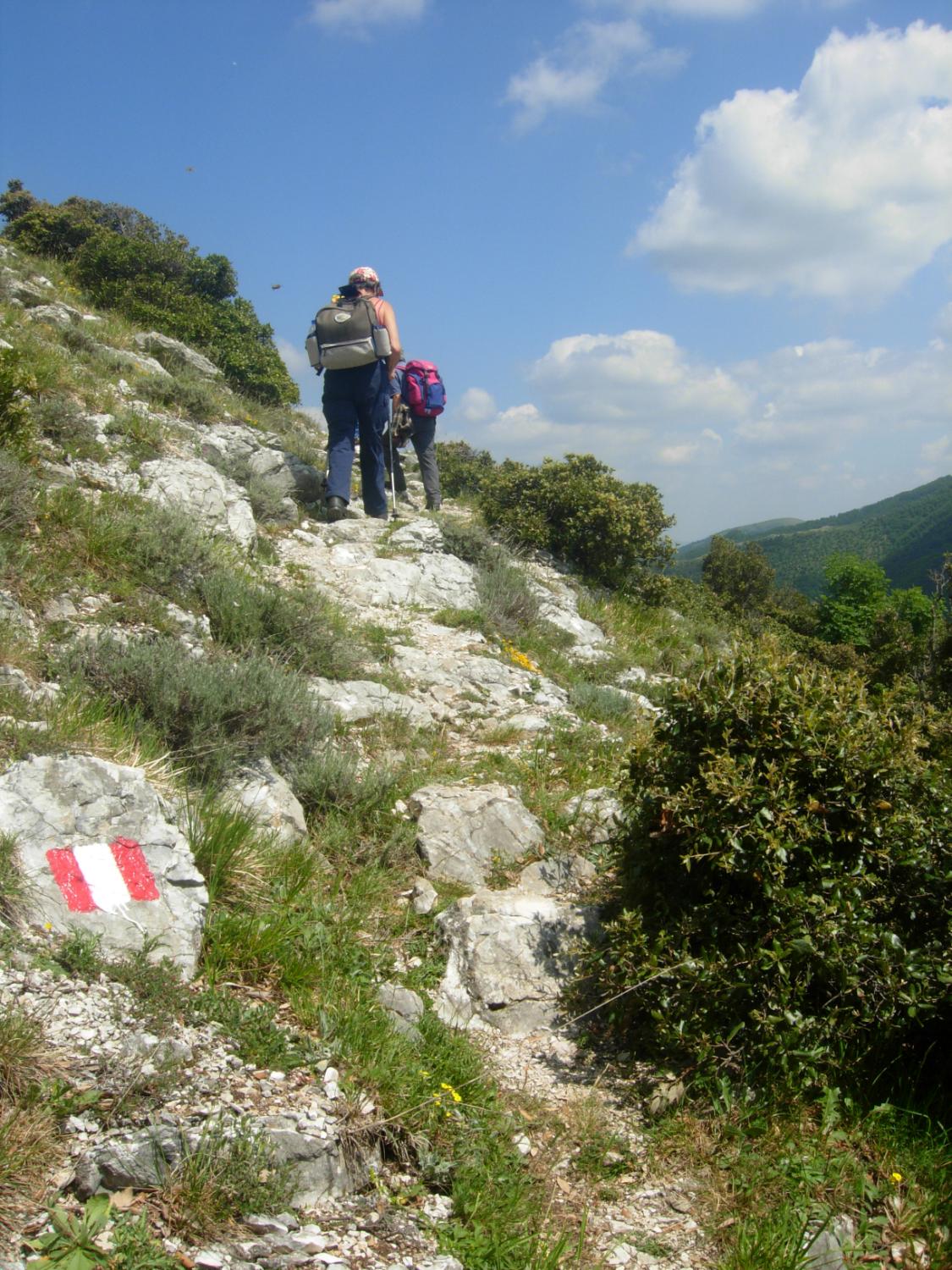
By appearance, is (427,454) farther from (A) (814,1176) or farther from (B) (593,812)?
(A) (814,1176)

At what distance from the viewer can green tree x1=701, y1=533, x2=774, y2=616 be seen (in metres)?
37.8

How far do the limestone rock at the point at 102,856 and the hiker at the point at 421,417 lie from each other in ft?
27.6

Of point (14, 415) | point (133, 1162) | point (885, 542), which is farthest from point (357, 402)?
point (885, 542)

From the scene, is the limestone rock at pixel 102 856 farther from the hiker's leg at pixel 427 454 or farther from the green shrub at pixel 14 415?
the hiker's leg at pixel 427 454

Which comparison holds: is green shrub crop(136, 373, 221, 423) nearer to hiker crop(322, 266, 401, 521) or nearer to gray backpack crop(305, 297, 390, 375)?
hiker crop(322, 266, 401, 521)

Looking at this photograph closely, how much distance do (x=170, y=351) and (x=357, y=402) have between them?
5.52 meters

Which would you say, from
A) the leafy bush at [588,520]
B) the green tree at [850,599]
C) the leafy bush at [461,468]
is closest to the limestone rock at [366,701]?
the leafy bush at [588,520]

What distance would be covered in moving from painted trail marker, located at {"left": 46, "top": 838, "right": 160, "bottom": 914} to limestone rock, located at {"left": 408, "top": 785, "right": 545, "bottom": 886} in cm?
168

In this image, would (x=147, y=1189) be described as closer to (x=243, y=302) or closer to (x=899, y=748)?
(x=899, y=748)

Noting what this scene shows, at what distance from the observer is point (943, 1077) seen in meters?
3.05

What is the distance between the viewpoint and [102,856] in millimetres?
3117

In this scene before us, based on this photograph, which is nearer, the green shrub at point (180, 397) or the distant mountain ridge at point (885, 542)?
the green shrub at point (180, 397)

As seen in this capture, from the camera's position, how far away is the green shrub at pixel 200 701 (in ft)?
14.2

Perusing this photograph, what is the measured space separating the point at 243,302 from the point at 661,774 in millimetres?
17936
